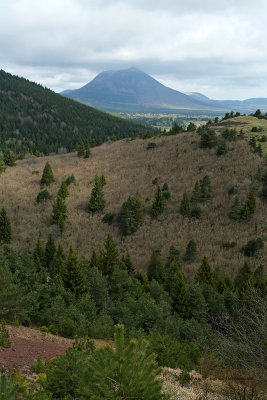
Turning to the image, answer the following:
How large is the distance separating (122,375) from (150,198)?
4319 centimetres

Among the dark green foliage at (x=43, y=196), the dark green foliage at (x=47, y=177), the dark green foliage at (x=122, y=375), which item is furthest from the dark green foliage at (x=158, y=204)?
the dark green foliage at (x=122, y=375)

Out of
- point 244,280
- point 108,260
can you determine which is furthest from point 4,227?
point 244,280

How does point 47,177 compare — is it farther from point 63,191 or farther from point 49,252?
point 49,252

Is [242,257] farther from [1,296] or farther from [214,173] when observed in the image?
[1,296]

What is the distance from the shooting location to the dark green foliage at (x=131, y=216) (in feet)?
137

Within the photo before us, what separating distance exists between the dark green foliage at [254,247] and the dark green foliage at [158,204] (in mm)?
14646

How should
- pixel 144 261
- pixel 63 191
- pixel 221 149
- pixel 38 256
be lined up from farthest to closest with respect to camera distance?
pixel 221 149 → pixel 63 191 → pixel 144 261 → pixel 38 256

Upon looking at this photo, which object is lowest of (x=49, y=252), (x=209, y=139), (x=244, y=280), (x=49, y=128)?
(x=49, y=252)

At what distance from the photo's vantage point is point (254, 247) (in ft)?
Result: 110

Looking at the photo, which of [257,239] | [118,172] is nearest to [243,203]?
[257,239]

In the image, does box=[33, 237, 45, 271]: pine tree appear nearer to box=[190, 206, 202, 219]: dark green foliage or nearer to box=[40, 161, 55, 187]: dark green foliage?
box=[40, 161, 55, 187]: dark green foliage

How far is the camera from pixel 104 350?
195 inches

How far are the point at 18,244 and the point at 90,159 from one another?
32.4 meters

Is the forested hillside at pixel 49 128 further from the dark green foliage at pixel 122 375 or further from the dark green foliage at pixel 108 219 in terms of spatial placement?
the dark green foliage at pixel 122 375
